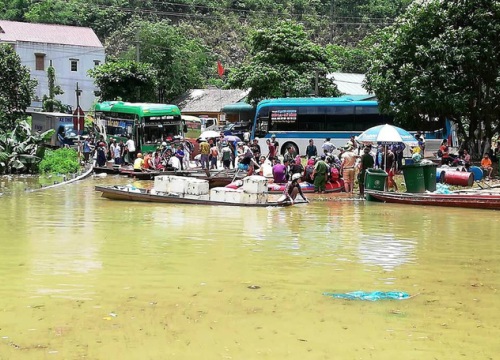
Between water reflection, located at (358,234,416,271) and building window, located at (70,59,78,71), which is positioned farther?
building window, located at (70,59,78,71)

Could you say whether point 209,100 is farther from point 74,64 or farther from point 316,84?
point 316,84

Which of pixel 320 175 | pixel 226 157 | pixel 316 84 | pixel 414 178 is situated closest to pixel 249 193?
pixel 320 175

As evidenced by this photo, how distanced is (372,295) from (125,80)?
49.1 metres

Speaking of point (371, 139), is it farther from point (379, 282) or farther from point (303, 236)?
point (379, 282)

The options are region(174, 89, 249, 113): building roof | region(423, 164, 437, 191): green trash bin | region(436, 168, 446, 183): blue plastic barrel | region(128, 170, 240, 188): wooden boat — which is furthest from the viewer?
region(174, 89, 249, 113): building roof

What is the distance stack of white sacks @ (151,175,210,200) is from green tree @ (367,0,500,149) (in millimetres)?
10677

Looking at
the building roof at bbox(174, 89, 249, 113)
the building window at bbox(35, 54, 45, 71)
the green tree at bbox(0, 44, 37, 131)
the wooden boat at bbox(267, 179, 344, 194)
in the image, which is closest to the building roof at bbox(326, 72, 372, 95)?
the building roof at bbox(174, 89, 249, 113)

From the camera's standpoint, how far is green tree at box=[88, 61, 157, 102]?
5712 centimetres

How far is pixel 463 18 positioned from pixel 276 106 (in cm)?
1151

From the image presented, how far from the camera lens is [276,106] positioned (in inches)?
1505

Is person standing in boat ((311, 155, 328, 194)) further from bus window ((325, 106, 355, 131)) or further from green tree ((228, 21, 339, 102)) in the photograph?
green tree ((228, 21, 339, 102))

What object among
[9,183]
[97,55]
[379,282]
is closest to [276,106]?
[9,183]

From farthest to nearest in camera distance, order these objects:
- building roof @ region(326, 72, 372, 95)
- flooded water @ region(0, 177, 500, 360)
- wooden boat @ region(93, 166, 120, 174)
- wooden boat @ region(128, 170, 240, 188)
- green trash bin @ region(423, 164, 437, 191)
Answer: building roof @ region(326, 72, 372, 95)
wooden boat @ region(93, 166, 120, 174)
wooden boat @ region(128, 170, 240, 188)
green trash bin @ region(423, 164, 437, 191)
flooded water @ region(0, 177, 500, 360)

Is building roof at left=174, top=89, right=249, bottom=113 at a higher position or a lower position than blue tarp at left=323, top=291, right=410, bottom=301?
higher
